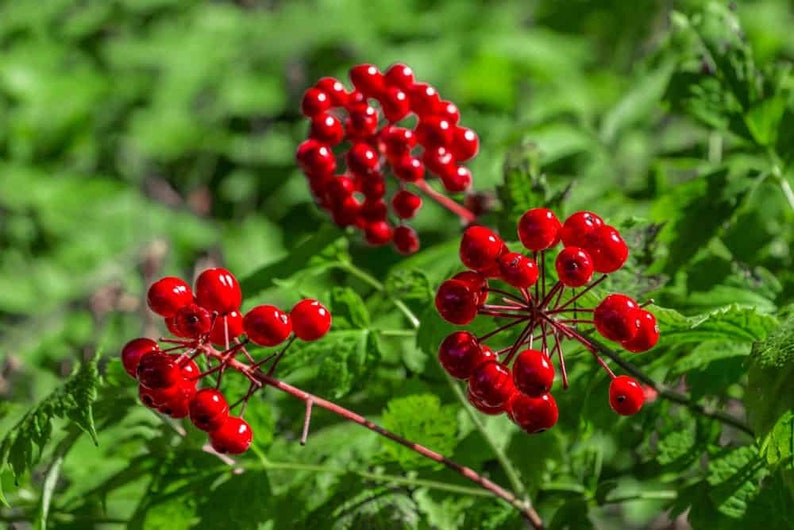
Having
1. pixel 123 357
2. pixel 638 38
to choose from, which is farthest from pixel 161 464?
pixel 638 38

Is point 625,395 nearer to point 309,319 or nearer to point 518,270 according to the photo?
point 518,270

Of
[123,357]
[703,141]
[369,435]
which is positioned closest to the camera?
[123,357]

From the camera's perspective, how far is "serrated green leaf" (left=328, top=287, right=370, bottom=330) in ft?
5.70

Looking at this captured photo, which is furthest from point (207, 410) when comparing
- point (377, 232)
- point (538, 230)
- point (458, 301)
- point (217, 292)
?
point (377, 232)

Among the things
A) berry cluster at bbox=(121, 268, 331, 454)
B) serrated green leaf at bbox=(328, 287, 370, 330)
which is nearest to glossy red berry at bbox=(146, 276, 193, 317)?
berry cluster at bbox=(121, 268, 331, 454)

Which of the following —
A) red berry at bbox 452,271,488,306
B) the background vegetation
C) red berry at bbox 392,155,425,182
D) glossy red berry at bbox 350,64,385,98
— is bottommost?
the background vegetation

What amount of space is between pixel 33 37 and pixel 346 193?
3.45m

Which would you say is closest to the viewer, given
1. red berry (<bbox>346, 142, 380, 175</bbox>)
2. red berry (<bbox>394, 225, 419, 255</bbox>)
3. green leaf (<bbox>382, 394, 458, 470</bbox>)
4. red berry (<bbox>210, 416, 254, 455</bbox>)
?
red berry (<bbox>210, 416, 254, 455</bbox>)

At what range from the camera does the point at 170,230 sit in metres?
4.73

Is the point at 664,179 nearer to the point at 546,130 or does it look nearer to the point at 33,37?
the point at 546,130

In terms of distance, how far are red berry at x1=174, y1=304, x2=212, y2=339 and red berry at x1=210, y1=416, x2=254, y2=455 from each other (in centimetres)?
14

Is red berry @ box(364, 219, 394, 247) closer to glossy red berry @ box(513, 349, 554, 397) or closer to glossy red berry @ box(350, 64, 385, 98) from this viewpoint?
glossy red berry @ box(350, 64, 385, 98)

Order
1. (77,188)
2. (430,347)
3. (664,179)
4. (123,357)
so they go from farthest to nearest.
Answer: (77,188), (664,179), (430,347), (123,357)

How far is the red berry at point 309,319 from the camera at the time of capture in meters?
1.52
